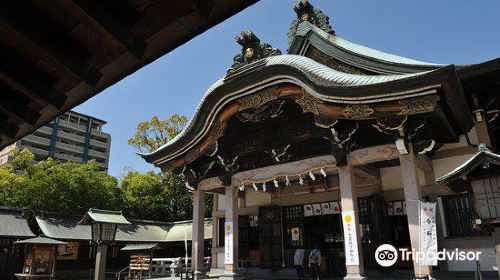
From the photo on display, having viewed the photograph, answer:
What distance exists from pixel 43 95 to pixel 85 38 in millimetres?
904

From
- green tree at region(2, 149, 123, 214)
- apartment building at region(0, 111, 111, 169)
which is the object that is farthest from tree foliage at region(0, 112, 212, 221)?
apartment building at region(0, 111, 111, 169)

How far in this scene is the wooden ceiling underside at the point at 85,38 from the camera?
260 cm

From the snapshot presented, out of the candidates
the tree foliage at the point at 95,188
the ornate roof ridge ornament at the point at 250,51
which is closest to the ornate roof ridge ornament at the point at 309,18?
the ornate roof ridge ornament at the point at 250,51

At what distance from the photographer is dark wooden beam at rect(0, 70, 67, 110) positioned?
10.9ft

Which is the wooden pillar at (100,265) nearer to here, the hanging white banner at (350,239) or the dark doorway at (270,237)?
the dark doorway at (270,237)

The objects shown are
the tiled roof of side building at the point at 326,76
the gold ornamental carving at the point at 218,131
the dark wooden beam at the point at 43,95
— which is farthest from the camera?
the gold ornamental carving at the point at 218,131

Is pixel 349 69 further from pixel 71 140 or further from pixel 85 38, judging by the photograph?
pixel 71 140

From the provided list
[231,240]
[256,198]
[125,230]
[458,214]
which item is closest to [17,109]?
[231,240]

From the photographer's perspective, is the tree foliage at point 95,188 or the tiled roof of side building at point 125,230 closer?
the tiled roof of side building at point 125,230

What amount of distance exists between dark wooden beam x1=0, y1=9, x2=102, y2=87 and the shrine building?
7239 millimetres

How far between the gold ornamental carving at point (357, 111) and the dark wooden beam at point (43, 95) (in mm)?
8396

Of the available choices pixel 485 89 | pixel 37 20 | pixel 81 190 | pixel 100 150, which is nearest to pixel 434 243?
pixel 485 89

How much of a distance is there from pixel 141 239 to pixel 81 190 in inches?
293

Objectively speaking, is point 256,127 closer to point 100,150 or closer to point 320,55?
point 320,55
